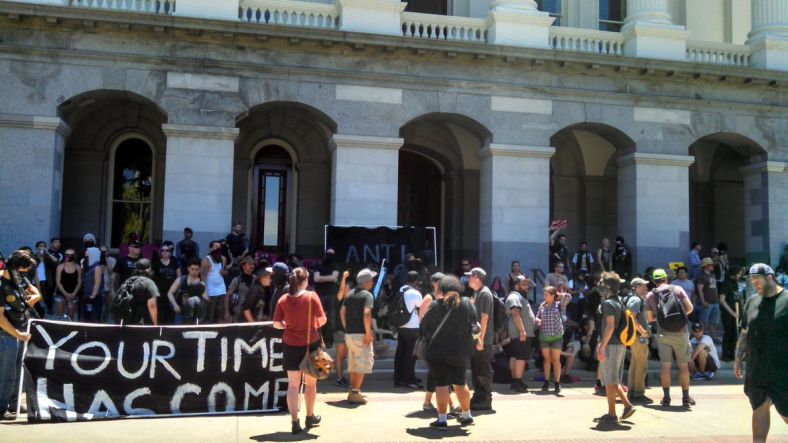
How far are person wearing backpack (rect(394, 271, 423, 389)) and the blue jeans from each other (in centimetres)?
545

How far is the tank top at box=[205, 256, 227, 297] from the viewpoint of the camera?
1257cm

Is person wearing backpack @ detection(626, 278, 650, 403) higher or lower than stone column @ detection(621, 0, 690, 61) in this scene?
lower

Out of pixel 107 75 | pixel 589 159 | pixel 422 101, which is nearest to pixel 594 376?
pixel 422 101

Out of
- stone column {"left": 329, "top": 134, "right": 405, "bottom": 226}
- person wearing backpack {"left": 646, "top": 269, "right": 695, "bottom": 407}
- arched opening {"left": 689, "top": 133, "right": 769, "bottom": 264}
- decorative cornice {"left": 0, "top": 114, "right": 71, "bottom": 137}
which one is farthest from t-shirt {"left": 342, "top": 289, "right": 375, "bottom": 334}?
arched opening {"left": 689, "top": 133, "right": 769, "bottom": 264}

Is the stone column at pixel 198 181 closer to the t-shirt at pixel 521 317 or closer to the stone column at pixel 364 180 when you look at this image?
the stone column at pixel 364 180

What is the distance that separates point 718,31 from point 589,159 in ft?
20.5

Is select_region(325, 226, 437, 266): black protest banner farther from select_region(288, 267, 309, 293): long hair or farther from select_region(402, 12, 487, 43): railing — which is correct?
select_region(288, 267, 309, 293): long hair

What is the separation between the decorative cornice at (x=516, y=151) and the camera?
1873cm

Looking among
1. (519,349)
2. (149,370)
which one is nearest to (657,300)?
(519,349)

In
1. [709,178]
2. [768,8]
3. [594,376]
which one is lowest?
[594,376]

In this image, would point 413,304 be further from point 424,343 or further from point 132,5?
point 132,5

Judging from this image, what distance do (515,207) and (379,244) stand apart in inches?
160

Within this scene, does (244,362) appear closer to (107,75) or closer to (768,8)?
(107,75)

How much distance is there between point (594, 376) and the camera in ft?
44.5
